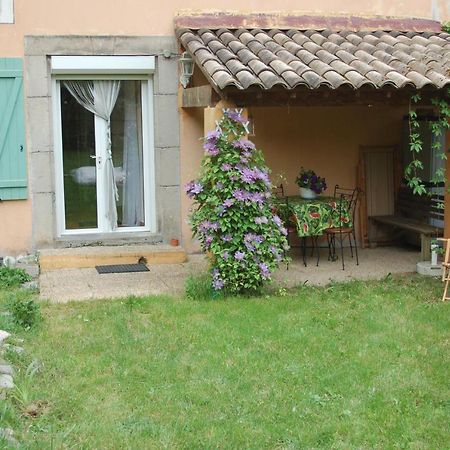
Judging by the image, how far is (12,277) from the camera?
29.2ft

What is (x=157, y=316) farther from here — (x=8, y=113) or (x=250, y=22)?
(x=250, y=22)

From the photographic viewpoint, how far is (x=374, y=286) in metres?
8.48

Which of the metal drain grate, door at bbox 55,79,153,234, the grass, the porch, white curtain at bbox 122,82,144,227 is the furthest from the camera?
white curtain at bbox 122,82,144,227

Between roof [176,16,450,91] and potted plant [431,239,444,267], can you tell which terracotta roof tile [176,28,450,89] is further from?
potted plant [431,239,444,267]

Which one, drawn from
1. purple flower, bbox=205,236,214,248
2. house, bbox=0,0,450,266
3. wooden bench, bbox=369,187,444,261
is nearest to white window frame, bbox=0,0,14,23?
house, bbox=0,0,450,266

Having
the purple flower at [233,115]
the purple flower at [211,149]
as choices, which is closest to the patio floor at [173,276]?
the purple flower at [211,149]

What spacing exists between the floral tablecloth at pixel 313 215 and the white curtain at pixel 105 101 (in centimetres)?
234

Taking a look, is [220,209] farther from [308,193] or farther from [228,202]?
[308,193]

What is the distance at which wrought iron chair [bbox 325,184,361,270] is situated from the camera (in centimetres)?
955

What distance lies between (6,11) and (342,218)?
497cm

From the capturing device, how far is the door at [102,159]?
32.9ft

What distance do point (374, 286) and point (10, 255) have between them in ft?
15.2

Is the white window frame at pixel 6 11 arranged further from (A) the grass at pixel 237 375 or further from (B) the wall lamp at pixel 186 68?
(A) the grass at pixel 237 375

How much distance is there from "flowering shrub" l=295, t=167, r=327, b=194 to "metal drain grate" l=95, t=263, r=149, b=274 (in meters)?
2.36
